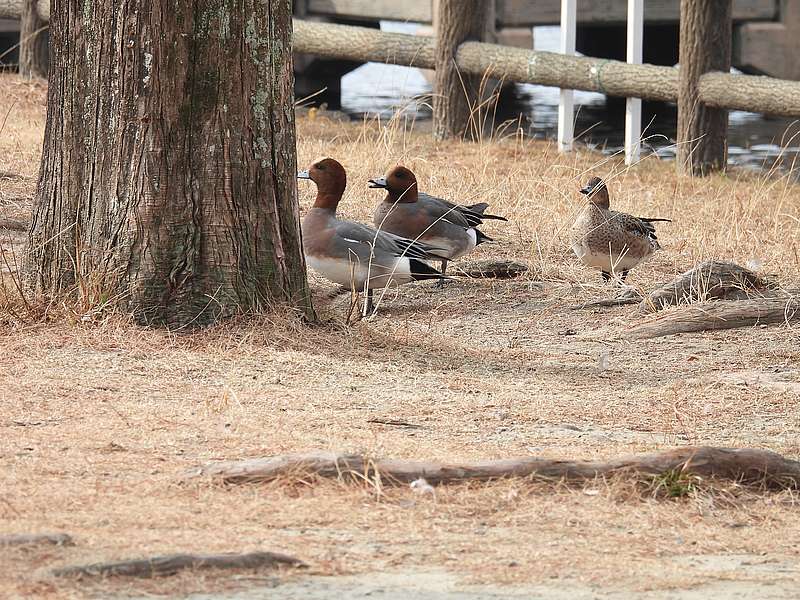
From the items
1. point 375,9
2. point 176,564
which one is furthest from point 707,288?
point 375,9

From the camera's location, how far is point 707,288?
701cm

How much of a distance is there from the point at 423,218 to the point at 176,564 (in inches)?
189

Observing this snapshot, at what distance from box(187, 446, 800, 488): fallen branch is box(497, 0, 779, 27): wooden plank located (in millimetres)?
13656

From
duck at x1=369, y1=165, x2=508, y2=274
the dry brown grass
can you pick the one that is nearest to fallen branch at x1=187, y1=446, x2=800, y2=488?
the dry brown grass

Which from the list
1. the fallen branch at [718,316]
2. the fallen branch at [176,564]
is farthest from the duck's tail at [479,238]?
the fallen branch at [176,564]

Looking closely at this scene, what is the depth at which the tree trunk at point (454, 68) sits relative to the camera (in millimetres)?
13328

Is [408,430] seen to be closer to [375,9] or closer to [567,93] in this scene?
[567,93]

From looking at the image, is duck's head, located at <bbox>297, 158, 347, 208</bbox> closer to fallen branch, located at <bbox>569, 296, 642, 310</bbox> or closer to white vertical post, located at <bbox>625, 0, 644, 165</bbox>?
fallen branch, located at <bbox>569, 296, 642, 310</bbox>

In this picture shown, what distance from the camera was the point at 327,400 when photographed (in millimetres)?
5059

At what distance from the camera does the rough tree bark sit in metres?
15.1

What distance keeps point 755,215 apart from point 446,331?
4097mm

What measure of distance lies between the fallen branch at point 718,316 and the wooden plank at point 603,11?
11.0 meters

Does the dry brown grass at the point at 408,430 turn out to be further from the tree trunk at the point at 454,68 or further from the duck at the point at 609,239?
the tree trunk at the point at 454,68

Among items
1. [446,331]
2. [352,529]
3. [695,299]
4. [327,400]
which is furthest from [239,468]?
[695,299]
